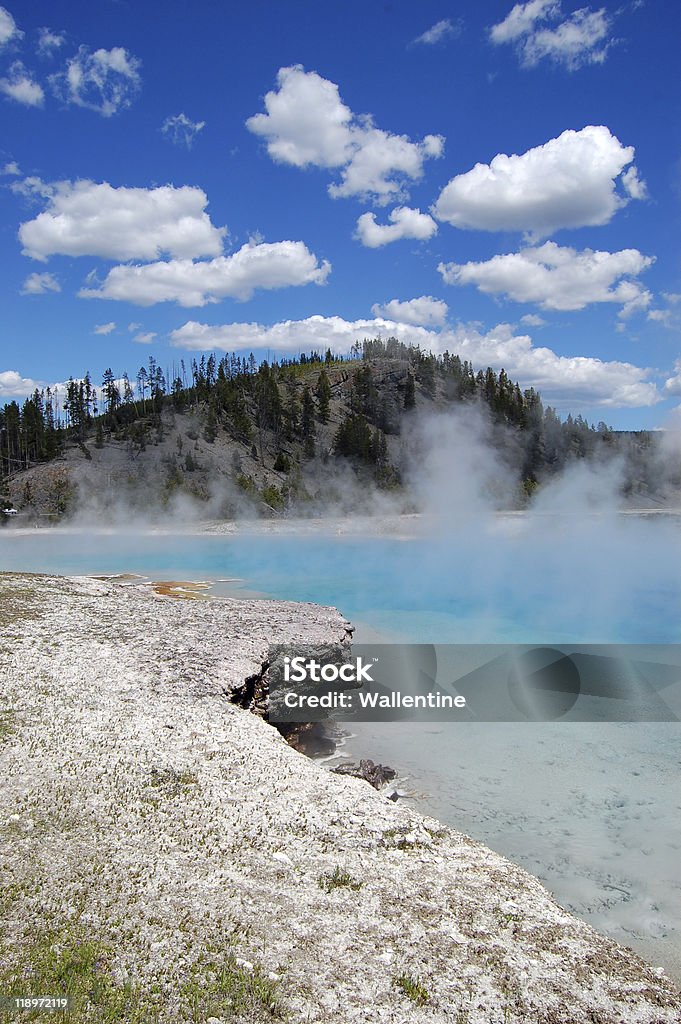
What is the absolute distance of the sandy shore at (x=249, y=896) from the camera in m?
4.94

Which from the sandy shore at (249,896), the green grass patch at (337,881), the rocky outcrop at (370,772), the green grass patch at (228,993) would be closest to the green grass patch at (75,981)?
the sandy shore at (249,896)

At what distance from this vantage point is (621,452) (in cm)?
9794

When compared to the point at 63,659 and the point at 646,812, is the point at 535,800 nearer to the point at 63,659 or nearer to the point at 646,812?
the point at 646,812

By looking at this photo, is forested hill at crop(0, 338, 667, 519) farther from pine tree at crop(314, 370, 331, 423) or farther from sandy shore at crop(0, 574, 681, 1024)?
sandy shore at crop(0, 574, 681, 1024)

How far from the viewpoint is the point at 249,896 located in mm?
6031

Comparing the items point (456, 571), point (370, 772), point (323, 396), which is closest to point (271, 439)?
point (323, 396)

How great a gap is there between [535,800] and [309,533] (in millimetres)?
49841

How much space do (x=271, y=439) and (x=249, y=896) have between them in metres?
90.2

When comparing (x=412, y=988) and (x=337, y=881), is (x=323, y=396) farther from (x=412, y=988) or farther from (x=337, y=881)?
(x=412, y=988)

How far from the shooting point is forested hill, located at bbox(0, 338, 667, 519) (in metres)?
76.6

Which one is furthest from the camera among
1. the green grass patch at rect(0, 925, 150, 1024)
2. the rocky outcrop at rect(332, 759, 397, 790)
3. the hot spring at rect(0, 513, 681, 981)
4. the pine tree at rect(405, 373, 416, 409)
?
the pine tree at rect(405, 373, 416, 409)

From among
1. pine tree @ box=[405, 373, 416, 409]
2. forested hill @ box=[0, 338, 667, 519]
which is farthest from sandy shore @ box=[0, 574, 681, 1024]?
pine tree @ box=[405, 373, 416, 409]

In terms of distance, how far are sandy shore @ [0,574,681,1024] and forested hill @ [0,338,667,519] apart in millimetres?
63961

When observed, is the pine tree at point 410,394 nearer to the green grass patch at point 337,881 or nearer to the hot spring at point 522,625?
the hot spring at point 522,625
